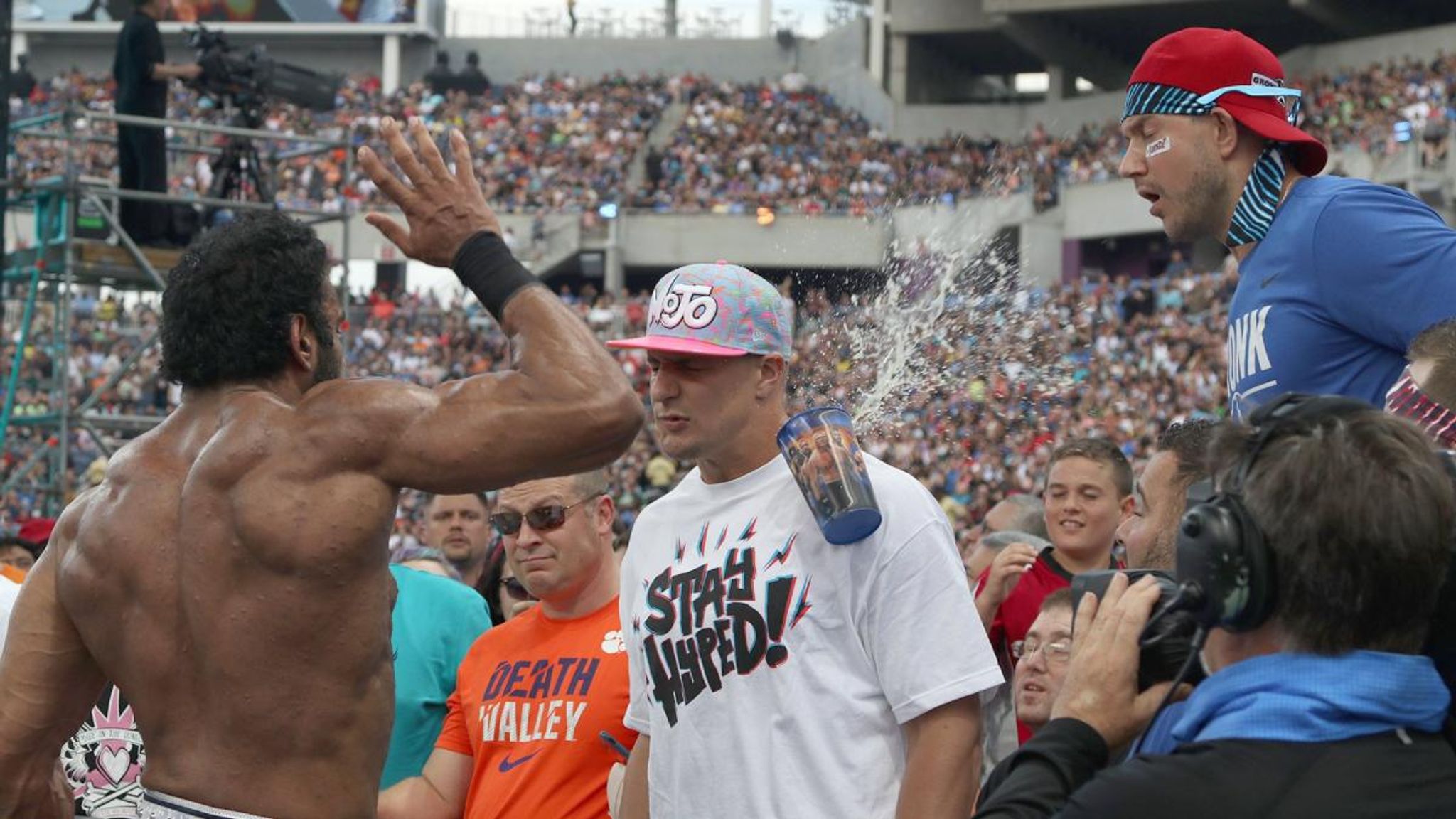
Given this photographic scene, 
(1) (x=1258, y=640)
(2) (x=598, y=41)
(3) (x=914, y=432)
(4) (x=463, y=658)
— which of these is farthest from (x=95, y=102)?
(1) (x=1258, y=640)

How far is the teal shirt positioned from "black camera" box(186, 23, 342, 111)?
7193 millimetres

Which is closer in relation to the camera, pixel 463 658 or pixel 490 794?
pixel 490 794

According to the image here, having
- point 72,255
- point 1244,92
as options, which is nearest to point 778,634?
point 1244,92

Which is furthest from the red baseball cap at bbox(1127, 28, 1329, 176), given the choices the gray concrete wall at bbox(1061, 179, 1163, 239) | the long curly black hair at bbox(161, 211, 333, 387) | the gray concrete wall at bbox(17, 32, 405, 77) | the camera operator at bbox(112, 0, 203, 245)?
the gray concrete wall at bbox(17, 32, 405, 77)

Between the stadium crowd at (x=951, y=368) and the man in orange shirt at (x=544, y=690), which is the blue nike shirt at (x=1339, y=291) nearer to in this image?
the man in orange shirt at (x=544, y=690)

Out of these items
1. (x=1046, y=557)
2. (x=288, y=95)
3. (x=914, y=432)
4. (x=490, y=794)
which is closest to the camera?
(x=490, y=794)

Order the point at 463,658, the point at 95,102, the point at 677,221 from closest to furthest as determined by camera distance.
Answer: the point at 463,658 < the point at 677,221 < the point at 95,102

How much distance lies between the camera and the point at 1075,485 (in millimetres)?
5406

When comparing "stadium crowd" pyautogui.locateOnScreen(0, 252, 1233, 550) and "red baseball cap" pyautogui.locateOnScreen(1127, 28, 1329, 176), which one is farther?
"stadium crowd" pyautogui.locateOnScreen(0, 252, 1233, 550)

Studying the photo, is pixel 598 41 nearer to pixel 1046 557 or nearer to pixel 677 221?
pixel 677 221

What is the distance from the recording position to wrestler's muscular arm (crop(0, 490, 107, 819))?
3.28m

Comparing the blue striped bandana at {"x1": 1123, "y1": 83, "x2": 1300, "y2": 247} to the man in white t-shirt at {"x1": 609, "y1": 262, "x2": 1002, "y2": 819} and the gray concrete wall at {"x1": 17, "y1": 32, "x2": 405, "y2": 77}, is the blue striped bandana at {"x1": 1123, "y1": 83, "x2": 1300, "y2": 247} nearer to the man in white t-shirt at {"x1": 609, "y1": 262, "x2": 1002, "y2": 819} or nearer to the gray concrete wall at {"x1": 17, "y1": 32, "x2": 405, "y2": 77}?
the man in white t-shirt at {"x1": 609, "y1": 262, "x2": 1002, "y2": 819}

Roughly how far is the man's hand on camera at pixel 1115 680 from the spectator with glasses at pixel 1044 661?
5.31 feet

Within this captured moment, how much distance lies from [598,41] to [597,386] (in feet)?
145
